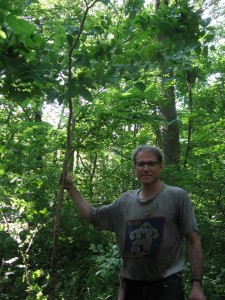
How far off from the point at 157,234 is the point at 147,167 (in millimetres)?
481

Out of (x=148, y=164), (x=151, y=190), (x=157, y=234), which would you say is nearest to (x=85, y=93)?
(x=148, y=164)

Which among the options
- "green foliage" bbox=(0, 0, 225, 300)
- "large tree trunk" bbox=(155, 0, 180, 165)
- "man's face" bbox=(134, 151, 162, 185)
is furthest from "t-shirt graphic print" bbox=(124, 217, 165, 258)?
"large tree trunk" bbox=(155, 0, 180, 165)

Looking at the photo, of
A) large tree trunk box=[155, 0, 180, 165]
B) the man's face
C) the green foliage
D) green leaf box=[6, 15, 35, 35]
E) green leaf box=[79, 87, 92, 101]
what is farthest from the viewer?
large tree trunk box=[155, 0, 180, 165]

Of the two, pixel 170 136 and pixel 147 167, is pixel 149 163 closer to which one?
pixel 147 167

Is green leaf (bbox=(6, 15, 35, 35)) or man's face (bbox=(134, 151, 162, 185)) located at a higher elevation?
green leaf (bbox=(6, 15, 35, 35))

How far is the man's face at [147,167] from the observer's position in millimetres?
2543

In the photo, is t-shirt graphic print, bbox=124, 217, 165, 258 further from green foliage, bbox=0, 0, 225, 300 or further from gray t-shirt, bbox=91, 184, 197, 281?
green foliage, bbox=0, 0, 225, 300

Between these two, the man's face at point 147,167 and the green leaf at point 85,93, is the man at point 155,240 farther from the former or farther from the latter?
the green leaf at point 85,93

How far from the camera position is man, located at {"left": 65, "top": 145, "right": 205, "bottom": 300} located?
2.33 m

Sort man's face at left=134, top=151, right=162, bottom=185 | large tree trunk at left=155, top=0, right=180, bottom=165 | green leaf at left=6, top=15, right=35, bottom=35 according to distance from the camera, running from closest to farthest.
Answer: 1. green leaf at left=6, top=15, right=35, bottom=35
2. man's face at left=134, top=151, right=162, bottom=185
3. large tree trunk at left=155, top=0, right=180, bottom=165

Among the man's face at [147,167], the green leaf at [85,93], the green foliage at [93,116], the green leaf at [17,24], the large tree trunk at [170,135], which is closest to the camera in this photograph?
the green leaf at [17,24]

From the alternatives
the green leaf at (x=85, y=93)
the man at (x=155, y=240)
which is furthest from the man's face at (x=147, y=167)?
the green leaf at (x=85, y=93)

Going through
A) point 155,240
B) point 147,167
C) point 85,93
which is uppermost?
point 85,93

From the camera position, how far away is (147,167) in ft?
8.36
